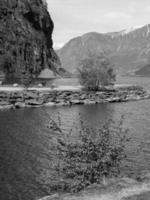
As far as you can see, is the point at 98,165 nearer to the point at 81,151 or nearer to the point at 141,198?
the point at 81,151

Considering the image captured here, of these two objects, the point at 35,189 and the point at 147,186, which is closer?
the point at 147,186

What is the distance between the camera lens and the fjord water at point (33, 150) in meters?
30.8

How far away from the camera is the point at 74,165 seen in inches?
995

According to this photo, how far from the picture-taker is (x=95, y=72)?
114875 millimetres

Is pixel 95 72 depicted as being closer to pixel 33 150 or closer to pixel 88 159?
pixel 33 150

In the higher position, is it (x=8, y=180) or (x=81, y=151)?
(x=81, y=151)

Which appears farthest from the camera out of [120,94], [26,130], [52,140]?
[120,94]

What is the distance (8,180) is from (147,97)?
327ft

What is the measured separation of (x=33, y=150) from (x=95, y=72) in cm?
7503

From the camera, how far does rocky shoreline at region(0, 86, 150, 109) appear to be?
9494cm

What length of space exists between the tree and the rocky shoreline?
15.2 ft

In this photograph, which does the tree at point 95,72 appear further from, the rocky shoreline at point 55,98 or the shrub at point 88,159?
the shrub at point 88,159

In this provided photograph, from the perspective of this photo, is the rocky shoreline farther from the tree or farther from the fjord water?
the fjord water

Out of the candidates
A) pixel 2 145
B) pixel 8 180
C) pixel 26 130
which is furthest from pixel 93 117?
pixel 8 180
